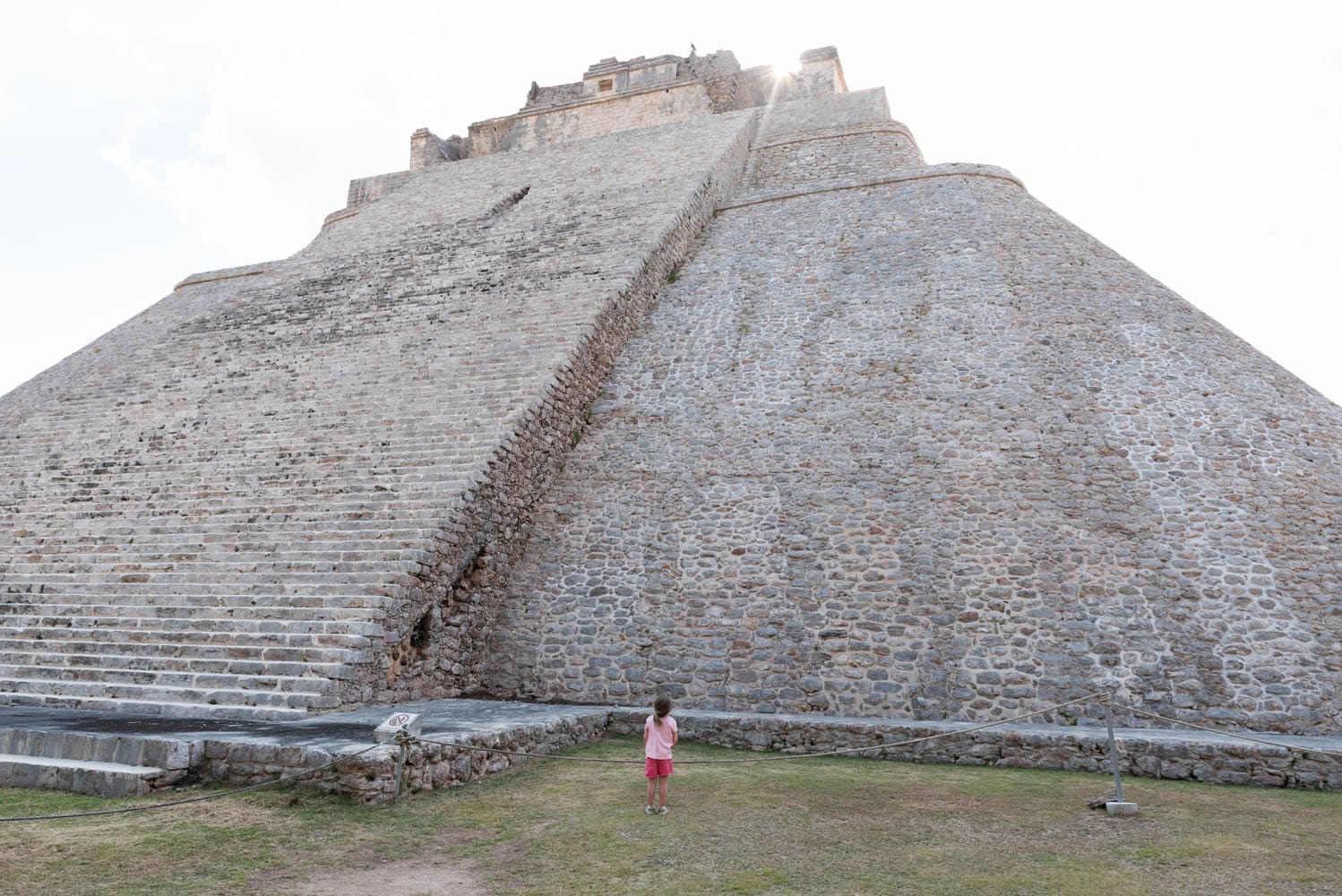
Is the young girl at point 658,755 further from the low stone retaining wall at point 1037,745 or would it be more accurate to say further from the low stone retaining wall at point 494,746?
the low stone retaining wall at point 1037,745

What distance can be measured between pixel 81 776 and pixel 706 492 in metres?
5.52

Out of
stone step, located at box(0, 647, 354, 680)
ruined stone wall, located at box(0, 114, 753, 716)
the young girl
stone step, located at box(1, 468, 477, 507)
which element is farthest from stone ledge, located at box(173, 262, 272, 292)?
the young girl

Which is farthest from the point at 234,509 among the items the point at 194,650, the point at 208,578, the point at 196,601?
the point at 194,650

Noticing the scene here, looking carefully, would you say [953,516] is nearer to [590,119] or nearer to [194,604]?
[194,604]

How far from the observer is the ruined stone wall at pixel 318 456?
638 centimetres

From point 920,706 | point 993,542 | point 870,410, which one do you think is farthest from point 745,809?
point 870,410

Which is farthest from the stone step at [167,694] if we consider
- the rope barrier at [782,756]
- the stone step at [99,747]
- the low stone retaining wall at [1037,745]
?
the low stone retaining wall at [1037,745]

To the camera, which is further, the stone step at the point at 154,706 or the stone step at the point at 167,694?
the stone step at the point at 167,694

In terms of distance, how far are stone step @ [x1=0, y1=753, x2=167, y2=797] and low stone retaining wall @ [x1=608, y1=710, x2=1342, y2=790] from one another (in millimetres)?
3402

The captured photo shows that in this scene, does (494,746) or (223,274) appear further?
(223,274)

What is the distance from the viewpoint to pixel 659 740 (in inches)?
178

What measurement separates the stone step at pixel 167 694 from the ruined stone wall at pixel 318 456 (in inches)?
0.7

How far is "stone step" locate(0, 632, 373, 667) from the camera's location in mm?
6043

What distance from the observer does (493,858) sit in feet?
12.1
